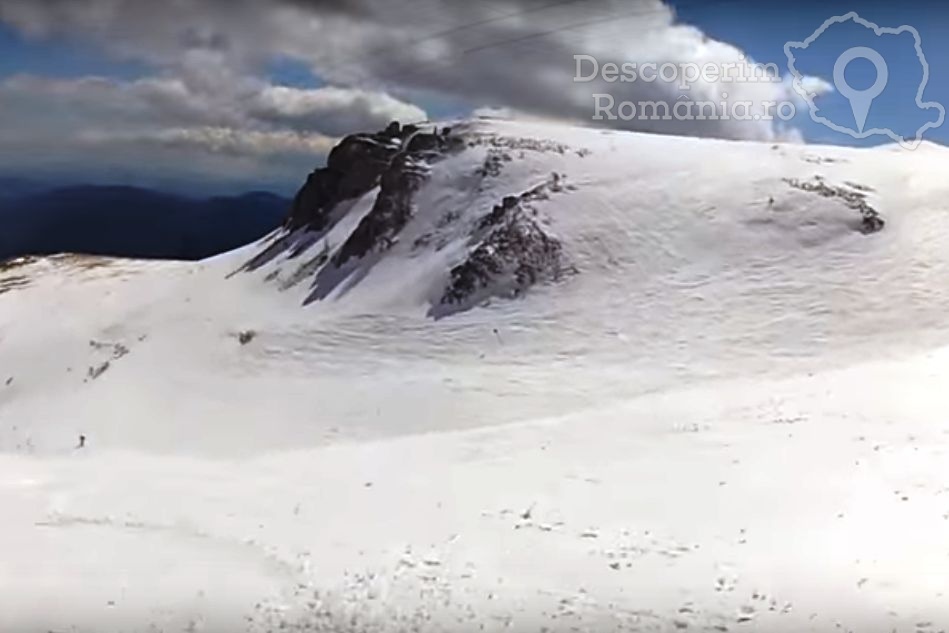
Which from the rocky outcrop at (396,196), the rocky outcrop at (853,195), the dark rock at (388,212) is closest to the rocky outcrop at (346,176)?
the rocky outcrop at (396,196)

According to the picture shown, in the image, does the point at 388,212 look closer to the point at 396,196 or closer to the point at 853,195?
the point at 396,196

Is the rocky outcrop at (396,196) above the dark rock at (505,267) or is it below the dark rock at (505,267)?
above

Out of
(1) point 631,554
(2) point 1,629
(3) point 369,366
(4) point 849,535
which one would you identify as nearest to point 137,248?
(2) point 1,629

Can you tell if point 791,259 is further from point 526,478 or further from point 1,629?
point 1,629

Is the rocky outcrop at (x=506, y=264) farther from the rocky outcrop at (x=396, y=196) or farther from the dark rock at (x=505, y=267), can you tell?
the rocky outcrop at (x=396, y=196)

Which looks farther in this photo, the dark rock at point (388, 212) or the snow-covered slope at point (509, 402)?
the dark rock at point (388, 212)

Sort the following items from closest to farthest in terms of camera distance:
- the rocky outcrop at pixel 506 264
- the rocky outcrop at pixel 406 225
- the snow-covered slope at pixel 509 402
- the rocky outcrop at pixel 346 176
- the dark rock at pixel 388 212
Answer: the snow-covered slope at pixel 509 402 < the rocky outcrop at pixel 506 264 < the rocky outcrop at pixel 406 225 < the dark rock at pixel 388 212 < the rocky outcrop at pixel 346 176

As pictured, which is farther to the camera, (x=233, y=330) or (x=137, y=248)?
(x=233, y=330)

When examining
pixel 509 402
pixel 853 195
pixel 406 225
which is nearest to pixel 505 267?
pixel 406 225

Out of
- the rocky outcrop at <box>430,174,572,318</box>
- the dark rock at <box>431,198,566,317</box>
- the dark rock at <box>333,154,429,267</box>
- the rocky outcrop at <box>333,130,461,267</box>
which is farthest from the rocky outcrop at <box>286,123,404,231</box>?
the dark rock at <box>431,198,566,317</box>
